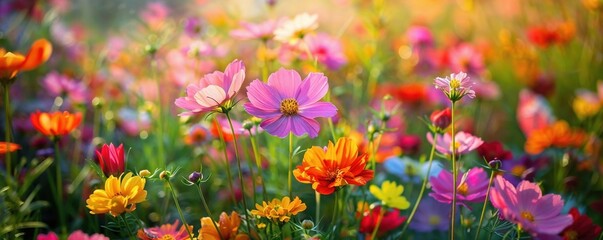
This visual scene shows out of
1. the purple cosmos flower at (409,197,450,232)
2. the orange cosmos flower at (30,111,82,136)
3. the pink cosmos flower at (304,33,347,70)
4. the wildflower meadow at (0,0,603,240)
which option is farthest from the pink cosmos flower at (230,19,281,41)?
the purple cosmos flower at (409,197,450,232)

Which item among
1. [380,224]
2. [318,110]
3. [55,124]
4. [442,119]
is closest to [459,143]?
[442,119]

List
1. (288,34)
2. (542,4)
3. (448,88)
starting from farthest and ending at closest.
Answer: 1. (542,4)
2. (288,34)
3. (448,88)

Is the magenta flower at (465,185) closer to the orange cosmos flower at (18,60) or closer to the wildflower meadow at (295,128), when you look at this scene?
the wildflower meadow at (295,128)

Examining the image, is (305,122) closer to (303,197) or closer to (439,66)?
(303,197)

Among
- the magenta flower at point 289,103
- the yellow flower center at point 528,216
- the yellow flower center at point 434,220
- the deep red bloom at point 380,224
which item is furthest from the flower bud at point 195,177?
the yellow flower center at point 434,220

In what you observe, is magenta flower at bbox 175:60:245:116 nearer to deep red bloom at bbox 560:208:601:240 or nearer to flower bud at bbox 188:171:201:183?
flower bud at bbox 188:171:201:183

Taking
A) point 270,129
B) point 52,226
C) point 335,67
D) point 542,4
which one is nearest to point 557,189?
point 335,67

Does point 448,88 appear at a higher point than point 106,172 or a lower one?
higher

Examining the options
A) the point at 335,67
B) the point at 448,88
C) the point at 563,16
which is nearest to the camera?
the point at 448,88
